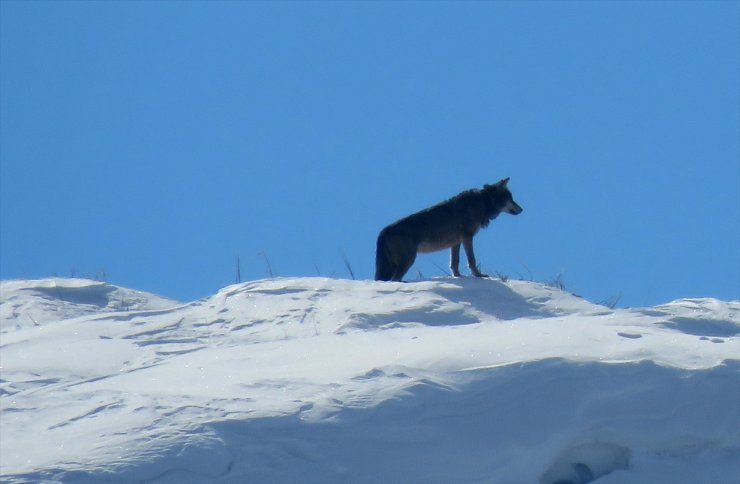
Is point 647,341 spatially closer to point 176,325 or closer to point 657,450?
point 657,450

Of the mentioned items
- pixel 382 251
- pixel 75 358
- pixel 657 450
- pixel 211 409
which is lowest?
pixel 657 450

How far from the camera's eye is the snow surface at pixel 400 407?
688 cm

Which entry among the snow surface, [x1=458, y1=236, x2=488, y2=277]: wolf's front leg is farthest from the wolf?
the snow surface

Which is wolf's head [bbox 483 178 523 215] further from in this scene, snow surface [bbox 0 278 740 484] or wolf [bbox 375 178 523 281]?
snow surface [bbox 0 278 740 484]

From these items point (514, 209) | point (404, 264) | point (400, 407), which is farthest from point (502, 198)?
point (400, 407)

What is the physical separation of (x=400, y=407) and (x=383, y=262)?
7.69m

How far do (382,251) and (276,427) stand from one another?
7939 mm

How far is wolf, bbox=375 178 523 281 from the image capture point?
14922 millimetres

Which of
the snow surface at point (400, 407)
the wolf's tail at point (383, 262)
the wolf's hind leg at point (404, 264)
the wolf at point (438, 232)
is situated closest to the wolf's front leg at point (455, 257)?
the wolf at point (438, 232)

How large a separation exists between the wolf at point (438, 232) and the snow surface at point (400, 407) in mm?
5346

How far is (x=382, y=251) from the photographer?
1490 centimetres

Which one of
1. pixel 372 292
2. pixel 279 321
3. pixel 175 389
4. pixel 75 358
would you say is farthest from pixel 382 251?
pixel 175 389

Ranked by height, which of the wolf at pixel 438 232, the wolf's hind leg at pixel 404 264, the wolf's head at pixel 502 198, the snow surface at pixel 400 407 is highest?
the wolf's head at pixel 502 198

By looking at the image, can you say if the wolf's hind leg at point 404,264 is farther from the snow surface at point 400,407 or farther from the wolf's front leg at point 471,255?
the snow surface at point 400,407
